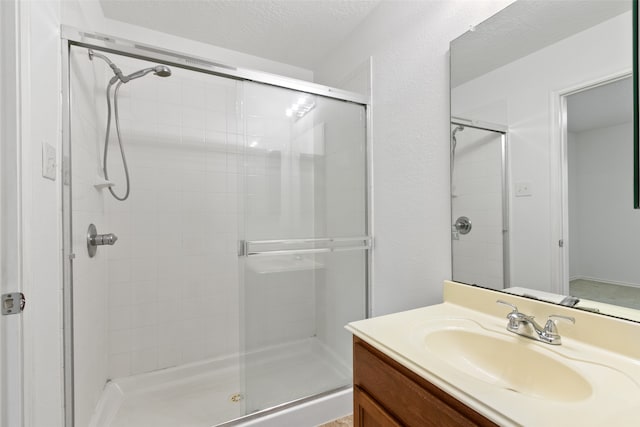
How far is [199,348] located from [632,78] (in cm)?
257

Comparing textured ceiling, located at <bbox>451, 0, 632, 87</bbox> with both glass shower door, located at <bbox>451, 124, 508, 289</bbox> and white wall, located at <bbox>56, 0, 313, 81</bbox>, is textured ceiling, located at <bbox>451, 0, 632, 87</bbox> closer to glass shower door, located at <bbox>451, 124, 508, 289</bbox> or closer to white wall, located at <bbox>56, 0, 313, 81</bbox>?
glass shower door, located at <bbox>451, 124, 508, 289</bbox>

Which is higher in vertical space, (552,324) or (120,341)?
(552,324)

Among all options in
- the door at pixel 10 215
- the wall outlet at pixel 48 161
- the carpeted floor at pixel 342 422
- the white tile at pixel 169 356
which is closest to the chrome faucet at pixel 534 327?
the carpeted floor at pixel 342 422

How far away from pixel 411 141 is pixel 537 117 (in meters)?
0.57

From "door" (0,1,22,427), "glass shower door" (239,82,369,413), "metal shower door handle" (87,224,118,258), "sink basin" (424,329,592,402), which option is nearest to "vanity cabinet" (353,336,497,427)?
"sink basin" (424,329,592,402)

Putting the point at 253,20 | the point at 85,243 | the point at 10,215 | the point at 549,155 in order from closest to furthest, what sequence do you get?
the point at 10,215
the point at 549,155
the point at 85,243
the point at 253,20

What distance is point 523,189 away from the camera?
3.37 feet

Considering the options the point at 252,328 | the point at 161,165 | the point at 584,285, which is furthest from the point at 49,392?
the point at 584,285

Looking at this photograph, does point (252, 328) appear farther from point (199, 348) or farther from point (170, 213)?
point (170, 213)

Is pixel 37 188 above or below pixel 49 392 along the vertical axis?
above

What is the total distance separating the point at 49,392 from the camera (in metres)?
0.98

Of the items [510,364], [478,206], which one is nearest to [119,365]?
[510,364]

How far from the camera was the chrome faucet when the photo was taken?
0.82m

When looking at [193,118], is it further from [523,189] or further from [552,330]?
[552,330]
